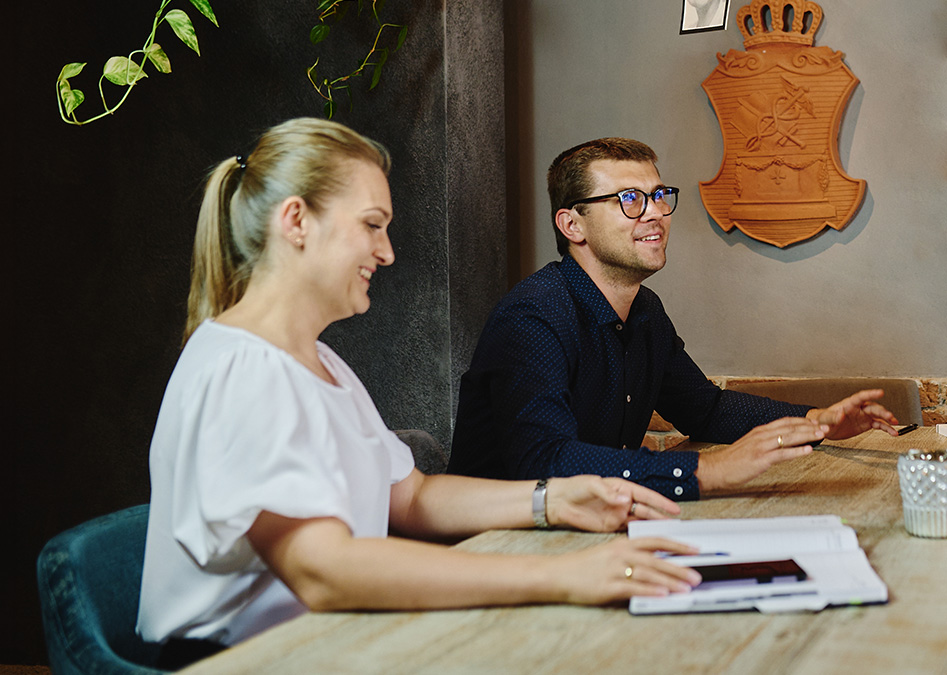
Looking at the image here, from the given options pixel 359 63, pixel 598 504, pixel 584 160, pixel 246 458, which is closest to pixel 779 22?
pixel 584 160

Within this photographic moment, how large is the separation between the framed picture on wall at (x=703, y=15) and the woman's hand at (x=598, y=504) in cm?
188

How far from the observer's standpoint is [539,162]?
3170mm

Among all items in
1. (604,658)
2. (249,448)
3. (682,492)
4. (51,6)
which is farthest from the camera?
(51,6)

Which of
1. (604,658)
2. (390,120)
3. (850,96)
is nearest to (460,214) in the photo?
(390,120)

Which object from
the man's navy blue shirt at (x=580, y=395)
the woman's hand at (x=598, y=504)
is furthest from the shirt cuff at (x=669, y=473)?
the woman's hand at (x=598, y=504)

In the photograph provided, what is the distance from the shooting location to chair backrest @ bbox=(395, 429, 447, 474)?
71.9 inches

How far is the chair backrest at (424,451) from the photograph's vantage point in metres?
1.83

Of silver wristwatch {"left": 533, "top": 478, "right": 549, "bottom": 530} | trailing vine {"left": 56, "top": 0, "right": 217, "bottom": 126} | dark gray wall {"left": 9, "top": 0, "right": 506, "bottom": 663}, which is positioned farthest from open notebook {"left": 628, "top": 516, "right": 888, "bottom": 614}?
trailing vine {"left": 56, "top": 0, "right": 217, "bottom": 126}

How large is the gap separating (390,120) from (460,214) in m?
0.34

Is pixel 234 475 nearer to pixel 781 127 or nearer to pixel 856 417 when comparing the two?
pixel 856 417

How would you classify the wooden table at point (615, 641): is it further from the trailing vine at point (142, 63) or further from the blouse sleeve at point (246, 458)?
the trailing vine at point (142, 63)

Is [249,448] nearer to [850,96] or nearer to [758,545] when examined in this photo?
[758,545]

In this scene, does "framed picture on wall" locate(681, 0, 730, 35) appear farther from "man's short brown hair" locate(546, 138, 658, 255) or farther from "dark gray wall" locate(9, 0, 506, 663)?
"man's short brown hair" locate(546, 138, 658, 255)

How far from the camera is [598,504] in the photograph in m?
1.38
